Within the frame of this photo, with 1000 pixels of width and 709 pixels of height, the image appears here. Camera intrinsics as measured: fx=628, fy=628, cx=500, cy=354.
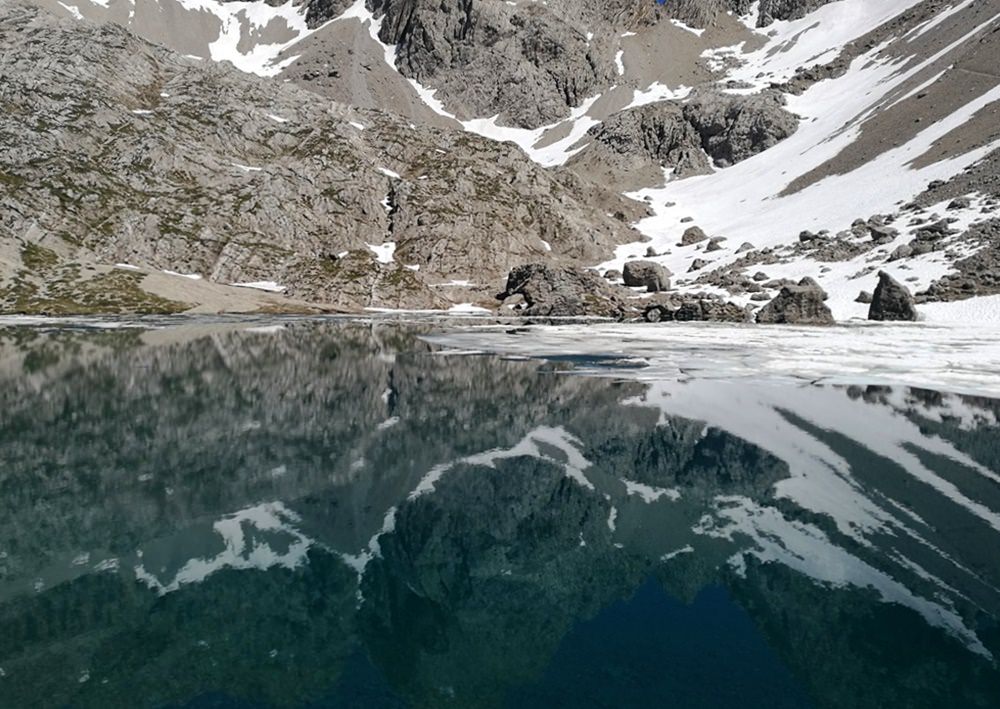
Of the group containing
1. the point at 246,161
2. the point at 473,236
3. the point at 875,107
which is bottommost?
the point at 473,236

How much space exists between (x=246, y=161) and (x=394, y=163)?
3655 centimetres

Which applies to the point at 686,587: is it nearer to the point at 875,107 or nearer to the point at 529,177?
the point at 529,177

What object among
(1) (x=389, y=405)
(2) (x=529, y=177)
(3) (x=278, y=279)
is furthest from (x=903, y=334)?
(2) (x=529, y=177)

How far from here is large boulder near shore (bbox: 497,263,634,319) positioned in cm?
10762

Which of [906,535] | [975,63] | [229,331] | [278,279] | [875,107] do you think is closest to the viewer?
[906,535]

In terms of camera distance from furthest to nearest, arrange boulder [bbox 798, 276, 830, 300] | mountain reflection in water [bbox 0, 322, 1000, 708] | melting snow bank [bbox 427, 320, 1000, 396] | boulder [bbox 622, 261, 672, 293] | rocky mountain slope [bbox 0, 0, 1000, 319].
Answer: boulder [bbox 622, 261, 672, 293] < rocky mountain slope [bbox 0, 0, 1000, 319] < boulder [bbox 798, 276, 830, 300] < melting snow bank [bbox 427, 320, 1000, 396] < mountain reflection in water [bbox 0, 322, 1000, 708]

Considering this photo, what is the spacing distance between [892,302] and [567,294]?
5084cm

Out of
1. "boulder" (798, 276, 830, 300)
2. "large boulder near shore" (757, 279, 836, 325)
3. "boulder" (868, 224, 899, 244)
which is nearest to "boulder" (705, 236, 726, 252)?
"boulder" (868, 224, 899, 244)

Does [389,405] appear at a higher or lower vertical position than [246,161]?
lower

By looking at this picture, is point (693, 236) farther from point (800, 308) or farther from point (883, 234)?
point (800, 308)

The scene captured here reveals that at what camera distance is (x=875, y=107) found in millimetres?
164625

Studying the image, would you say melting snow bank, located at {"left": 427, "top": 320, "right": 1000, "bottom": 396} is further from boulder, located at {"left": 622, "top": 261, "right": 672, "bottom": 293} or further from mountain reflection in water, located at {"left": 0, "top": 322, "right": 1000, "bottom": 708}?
boulder, located at {"left": 622, "top": 261, "right": 672, "bottom": 293}

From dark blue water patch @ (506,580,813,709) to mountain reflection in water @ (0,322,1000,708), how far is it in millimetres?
42

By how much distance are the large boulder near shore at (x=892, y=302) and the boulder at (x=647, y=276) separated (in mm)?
→ 49999
